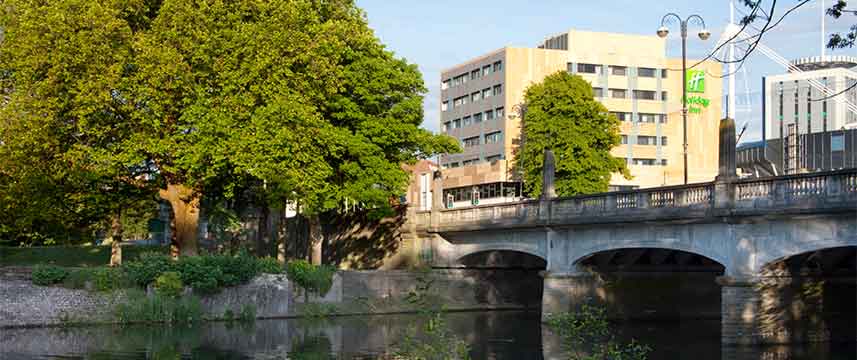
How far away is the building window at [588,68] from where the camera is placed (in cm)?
9738

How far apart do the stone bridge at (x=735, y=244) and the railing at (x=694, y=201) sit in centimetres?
4

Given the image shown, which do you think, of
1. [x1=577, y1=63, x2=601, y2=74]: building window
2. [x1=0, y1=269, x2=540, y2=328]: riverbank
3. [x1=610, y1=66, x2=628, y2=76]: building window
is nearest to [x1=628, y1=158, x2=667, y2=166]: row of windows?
[x1=610, y1=66, x2=628, y2=76]: building window

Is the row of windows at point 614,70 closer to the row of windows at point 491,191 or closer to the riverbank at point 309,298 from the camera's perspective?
the row of windows at point 491,191

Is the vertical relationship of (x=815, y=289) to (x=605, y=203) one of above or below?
below

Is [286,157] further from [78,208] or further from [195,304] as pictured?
[78,208]

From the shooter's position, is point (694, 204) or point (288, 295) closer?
point (694, 204)

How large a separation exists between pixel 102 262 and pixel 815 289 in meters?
43.8

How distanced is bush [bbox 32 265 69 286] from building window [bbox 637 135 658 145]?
2693 inches

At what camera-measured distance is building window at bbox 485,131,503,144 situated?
97.7 metres

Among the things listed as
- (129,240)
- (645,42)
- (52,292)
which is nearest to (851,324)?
(52,292)

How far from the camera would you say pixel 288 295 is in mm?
46562

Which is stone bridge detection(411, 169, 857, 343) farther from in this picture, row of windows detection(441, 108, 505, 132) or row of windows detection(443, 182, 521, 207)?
row of windows detection(441, 108, 505, 132)

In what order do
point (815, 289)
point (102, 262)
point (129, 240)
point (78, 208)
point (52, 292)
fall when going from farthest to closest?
point (129, 240) → point (102, 262) → point (78, 208) → point (52, 292) → point (815, 289)

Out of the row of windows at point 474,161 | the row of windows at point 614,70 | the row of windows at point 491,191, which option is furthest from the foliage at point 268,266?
the row of windows at point 614,70
